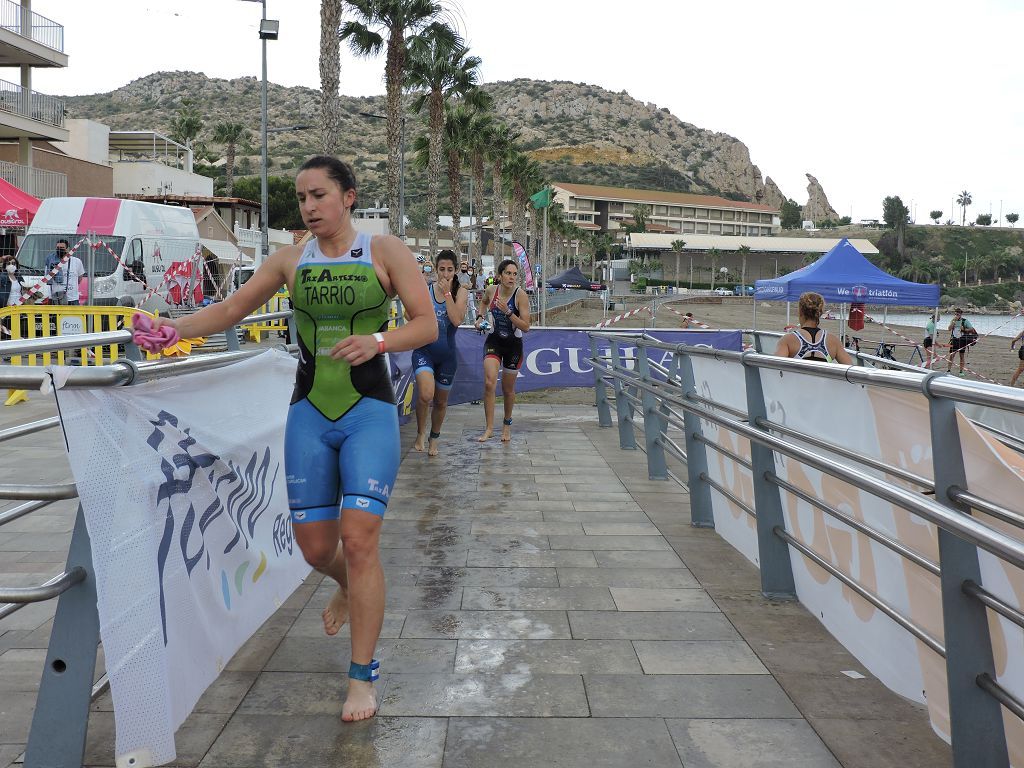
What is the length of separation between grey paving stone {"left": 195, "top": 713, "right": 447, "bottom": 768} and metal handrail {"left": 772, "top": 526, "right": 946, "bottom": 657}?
1.60m

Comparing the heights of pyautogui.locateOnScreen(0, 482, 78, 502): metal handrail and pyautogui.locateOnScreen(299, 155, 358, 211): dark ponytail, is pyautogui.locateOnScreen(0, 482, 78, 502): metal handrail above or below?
below

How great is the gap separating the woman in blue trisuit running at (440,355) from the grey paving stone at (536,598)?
433cm

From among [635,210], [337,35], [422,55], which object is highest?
[635,210]

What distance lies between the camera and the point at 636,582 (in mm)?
5043

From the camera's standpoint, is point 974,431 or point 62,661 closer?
point 974,431

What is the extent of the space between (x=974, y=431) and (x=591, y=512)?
4.48 metres

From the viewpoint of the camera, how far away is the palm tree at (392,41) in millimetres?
27391

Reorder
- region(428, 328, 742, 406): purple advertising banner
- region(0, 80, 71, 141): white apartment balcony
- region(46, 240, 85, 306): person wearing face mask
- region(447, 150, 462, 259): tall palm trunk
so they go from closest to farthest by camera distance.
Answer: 1. region(428, 328, 742, 406): purple advertising banner
2. region(46, 240, 85, 306): person wearing face mask
3. region(0, 80, 71, 141): white apartment balcony
4. region(447, 150, 462, 259): tall palm trunk

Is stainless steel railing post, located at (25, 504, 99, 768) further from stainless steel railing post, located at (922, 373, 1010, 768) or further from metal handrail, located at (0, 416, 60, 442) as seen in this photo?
stainless steel railing post, located at (922, 373, 1010, 768)

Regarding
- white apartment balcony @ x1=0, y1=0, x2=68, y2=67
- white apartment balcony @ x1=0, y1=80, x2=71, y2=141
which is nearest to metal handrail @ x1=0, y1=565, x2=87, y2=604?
white apartment balcony @ x1=0, y1=80, x2=71, y2=141

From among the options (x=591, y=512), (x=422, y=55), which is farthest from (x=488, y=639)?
(x=422, y=55)

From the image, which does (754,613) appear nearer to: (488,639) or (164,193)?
(488,639)

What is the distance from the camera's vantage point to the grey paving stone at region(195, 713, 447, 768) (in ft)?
9.70

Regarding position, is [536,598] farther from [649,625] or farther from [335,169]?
[335,169]
